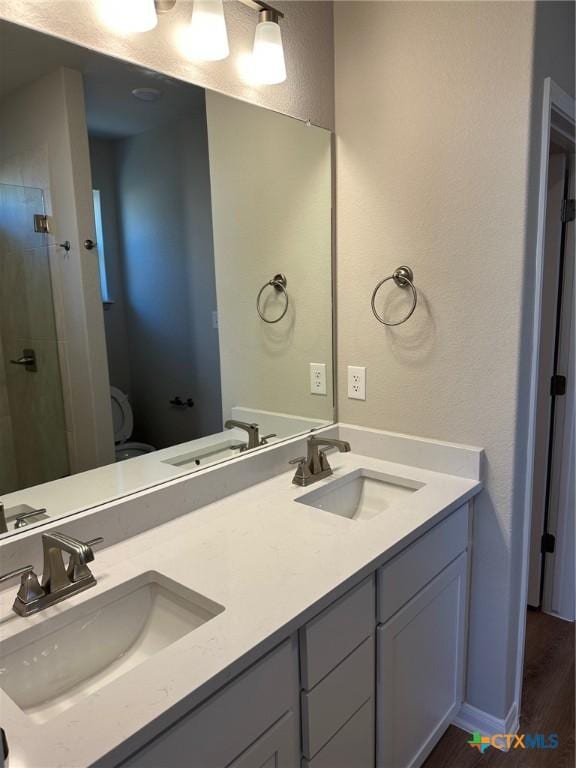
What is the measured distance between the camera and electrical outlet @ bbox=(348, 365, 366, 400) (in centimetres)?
190

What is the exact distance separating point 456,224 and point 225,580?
1.21 meters

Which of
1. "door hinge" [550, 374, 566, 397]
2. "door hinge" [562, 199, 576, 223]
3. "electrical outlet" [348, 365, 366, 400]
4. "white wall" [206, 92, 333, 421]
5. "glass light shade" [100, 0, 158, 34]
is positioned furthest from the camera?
"door hinge" [550, 374, 566, 397]

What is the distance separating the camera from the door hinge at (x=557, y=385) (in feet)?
7.13

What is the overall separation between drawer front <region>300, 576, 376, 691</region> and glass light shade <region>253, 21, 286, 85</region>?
4.71ft

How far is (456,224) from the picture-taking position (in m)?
1.59

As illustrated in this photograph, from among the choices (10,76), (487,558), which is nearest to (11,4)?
(10,76)

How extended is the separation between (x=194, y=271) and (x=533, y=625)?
6.72 ft

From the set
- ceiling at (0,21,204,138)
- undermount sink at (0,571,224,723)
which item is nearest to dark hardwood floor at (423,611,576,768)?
undermount sink at (0,571,224,723)

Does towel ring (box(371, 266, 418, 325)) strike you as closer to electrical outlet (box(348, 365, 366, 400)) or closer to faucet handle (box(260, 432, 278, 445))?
electrical outlet (box(348, 365, 366, 400))

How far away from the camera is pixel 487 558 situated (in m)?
1.67

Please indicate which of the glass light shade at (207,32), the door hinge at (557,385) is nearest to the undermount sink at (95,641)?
the glass light shade at (207,32)

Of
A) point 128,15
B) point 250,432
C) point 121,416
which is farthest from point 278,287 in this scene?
point 128,15

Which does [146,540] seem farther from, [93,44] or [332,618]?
[93,44]

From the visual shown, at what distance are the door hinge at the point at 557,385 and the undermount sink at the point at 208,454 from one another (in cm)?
136
